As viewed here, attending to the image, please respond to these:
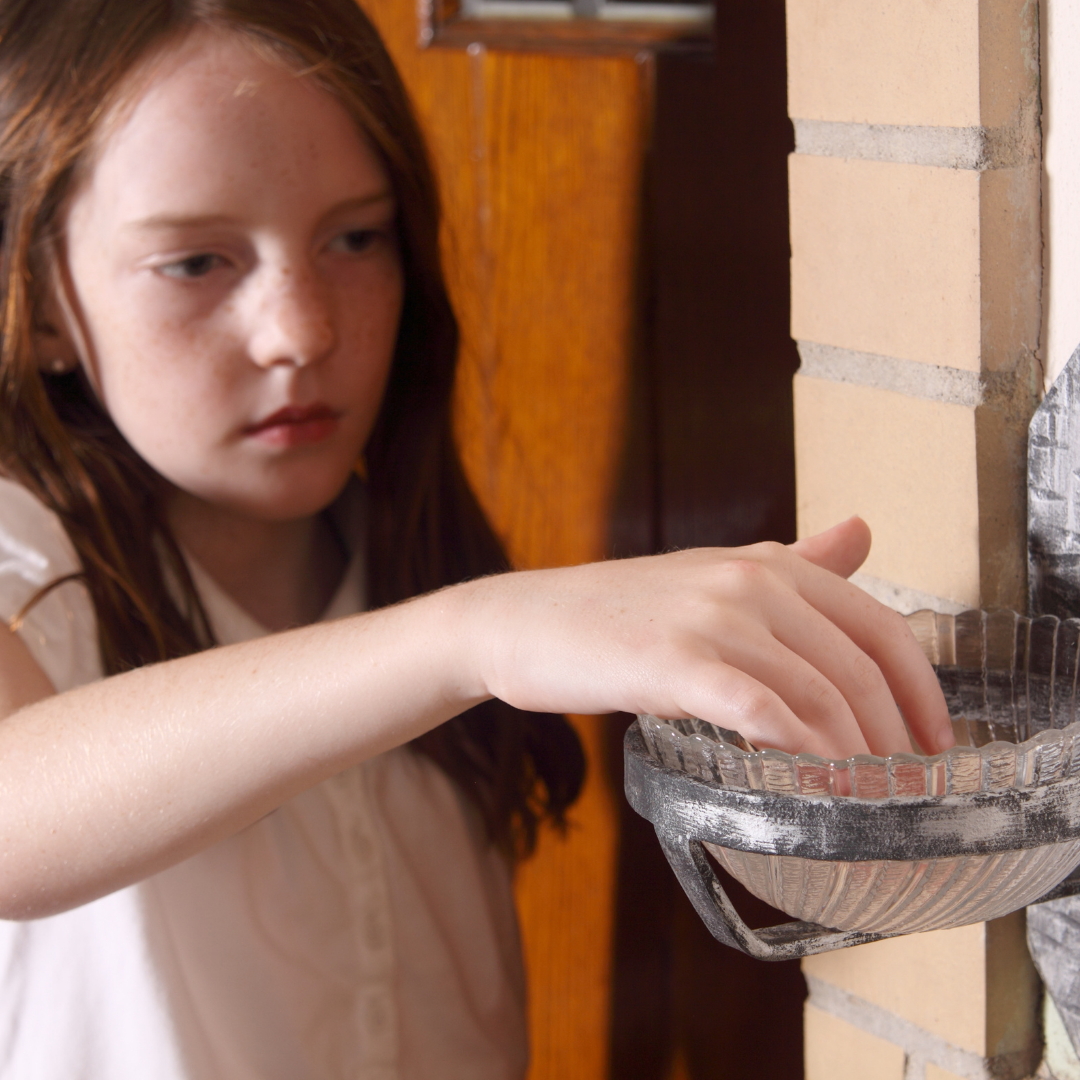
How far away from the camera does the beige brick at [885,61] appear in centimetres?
54

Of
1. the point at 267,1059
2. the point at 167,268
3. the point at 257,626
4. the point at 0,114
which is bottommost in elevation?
the point at 267,1059

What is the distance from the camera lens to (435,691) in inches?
20.8

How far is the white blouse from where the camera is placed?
846mm

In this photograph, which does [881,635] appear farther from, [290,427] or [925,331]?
[290,427]

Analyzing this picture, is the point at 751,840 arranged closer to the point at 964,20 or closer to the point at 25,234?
the point at 964,20

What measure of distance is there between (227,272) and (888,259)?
456 millimetres

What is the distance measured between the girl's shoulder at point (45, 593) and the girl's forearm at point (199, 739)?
0.68ft

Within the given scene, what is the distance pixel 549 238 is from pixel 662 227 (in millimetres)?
168

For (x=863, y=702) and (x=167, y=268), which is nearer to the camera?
(x=863, y=702)

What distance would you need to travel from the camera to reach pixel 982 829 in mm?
405

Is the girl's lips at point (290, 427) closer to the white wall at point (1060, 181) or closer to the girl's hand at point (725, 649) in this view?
the girl's hand at point (725, 649)

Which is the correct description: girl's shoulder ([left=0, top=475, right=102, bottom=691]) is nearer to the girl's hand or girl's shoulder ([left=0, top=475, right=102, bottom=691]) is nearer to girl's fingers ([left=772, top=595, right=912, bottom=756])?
the girl's hand

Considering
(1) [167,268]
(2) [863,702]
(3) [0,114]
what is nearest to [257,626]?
(1) [167,268]

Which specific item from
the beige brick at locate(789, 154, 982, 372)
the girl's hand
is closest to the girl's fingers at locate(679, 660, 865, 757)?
the girl's hand
